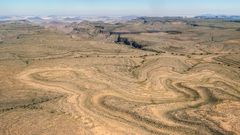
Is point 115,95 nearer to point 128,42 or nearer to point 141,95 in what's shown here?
point 141,95

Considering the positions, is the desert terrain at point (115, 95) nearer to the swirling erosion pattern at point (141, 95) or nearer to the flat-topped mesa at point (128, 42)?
the swirling erosion pattern at point (141, 95)

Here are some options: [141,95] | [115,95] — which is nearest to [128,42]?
[141,95]

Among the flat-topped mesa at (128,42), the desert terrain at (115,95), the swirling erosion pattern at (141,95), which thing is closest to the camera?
the desert terrain at (115,95)

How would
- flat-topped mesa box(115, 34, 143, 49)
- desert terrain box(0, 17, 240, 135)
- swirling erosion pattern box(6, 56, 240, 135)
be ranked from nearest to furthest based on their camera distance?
desert terrain box(0, 17, 240, 135), swirling erosion pattern box(6, 56, 240, 135), flat-topped mesa box(115, 34, 143, 49)

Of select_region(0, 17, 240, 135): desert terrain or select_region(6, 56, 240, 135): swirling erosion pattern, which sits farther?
select_region(6, 56, 240, 135): swirling erosion pattern

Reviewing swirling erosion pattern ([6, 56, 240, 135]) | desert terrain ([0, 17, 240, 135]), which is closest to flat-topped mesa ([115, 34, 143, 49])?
desert terrain ([0, 17, 240, 135])

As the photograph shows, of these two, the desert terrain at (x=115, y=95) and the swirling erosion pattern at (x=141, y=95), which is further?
the swirling erosion pattern at (x=141, y=95)

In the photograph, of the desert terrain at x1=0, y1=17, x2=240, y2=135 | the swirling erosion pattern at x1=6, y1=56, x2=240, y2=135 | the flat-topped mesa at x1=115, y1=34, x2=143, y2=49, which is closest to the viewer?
the desert terrain at x1=0, y1=17, x2=240, y2=135

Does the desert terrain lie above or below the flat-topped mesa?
above

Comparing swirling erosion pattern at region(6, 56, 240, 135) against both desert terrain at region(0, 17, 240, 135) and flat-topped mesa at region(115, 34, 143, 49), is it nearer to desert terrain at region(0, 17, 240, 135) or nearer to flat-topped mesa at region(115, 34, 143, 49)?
desert terrain at region(0, 17, 240, 135)

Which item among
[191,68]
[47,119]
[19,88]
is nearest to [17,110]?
[47,119]

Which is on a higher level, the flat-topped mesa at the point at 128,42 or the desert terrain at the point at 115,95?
the desert terrain at the point at 115,95

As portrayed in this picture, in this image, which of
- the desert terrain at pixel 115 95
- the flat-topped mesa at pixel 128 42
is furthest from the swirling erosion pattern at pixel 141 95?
the flat-topped mesa at pixel 128 42
